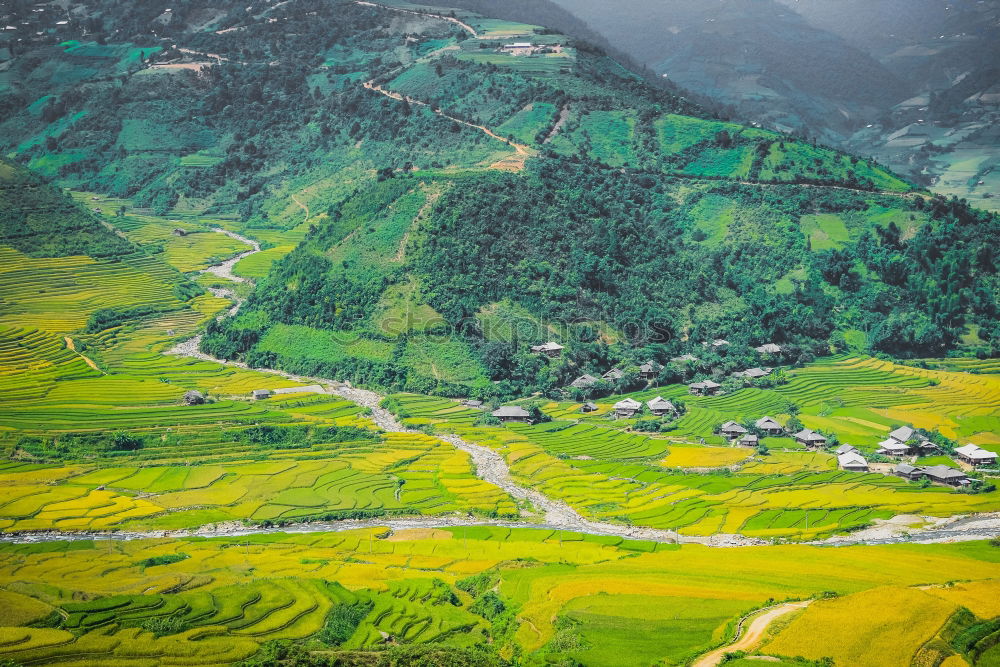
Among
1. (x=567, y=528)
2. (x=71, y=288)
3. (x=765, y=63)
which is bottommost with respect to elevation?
(x=567, y=528)

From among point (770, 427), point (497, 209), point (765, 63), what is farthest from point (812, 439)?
point (765, 63)

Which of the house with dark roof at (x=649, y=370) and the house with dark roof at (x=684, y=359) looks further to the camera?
the house with dark roof at (x=684, y=359)

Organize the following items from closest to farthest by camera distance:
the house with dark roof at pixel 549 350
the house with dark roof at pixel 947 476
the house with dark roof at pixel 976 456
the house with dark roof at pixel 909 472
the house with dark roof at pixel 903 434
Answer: the house with dark roof at pixel 947 476
the house with dark roof at pixel 909 472
the house with dark roof at pixel 976 456
the house with dark roof at pixel 903 434
the house with dark roof at pixel 549 350

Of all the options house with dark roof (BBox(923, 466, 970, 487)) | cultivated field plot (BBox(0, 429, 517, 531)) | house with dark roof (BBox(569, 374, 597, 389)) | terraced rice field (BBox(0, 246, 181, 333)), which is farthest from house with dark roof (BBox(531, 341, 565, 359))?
terraced rice field (BBox(0, 246, 181, 333))

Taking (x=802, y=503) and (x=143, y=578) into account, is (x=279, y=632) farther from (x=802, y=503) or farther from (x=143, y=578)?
(x=802, y=503)

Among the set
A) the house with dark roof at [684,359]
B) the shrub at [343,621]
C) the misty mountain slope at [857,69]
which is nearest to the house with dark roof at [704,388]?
the house with dark roof at [684,359]

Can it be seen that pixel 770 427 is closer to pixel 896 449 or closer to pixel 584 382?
pixel 896 449

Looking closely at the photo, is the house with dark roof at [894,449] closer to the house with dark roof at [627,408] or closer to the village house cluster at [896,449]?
the village house cluster at [896,449]

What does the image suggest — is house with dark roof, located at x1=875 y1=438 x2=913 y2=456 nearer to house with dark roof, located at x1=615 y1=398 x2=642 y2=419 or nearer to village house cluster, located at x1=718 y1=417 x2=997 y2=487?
village house cluster, located at x1=718 y1=417 x2=997 y2=487

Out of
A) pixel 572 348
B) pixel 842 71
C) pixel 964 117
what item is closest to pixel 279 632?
pixel 572 348
